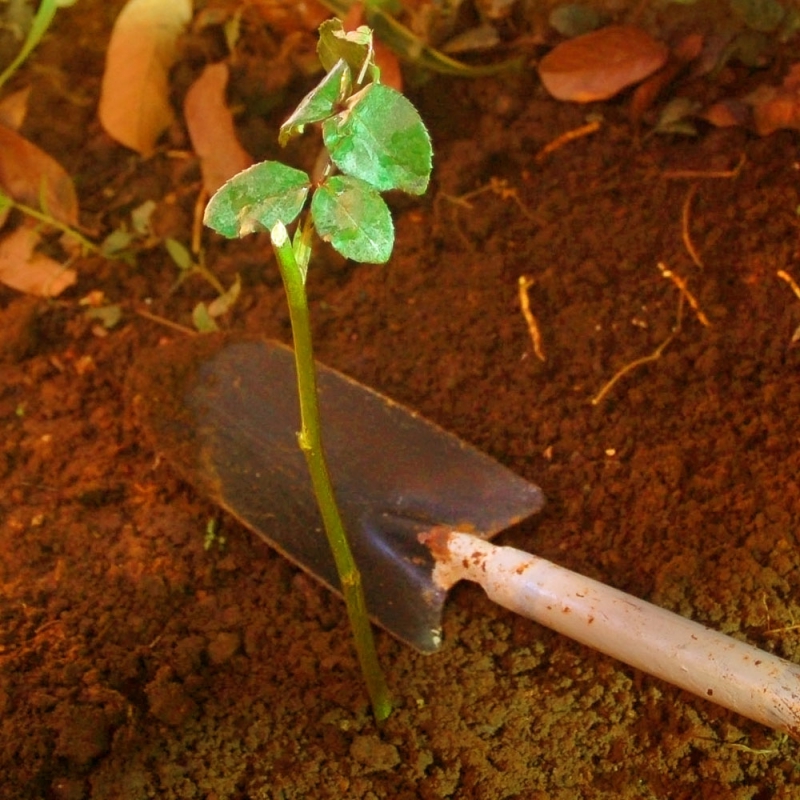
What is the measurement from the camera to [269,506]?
4.63ft

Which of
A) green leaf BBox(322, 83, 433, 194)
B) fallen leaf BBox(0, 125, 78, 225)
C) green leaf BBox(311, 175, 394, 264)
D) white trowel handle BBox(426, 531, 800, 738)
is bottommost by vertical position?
white trowel handle BBox(426, 531, 800, 738)

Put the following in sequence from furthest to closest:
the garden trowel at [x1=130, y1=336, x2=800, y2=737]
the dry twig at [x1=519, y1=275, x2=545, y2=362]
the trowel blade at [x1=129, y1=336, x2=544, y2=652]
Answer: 1. the dry twig at [x1=519, y1=275, x2=545, y2=362]
2. the trowel blade at [x1=129, y1=336, x2=544, y2=652]
3. the garden trowel at [x1=130, y1=336, x2=800, y2=737]

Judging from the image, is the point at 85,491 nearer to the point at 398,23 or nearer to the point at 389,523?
the point at 389,523

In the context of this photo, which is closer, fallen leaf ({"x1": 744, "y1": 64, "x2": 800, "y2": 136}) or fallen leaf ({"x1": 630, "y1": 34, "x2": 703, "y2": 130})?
fallen leaf ({"x1": 744, "y1": 64, "x2": 800, "y2": 136})

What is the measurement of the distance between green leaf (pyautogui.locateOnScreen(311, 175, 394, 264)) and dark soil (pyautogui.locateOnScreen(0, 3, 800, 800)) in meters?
0.69

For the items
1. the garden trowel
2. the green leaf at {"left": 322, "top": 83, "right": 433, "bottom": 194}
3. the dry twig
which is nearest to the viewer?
the green leaf at {"left": 322, "top": 83, "right": 433, "bottom": 194}

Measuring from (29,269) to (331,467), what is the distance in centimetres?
76

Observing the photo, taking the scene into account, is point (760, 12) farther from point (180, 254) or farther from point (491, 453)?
point (180, 254)

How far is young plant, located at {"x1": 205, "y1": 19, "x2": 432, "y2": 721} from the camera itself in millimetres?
740

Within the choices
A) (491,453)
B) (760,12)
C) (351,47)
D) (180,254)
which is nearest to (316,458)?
(351,47)

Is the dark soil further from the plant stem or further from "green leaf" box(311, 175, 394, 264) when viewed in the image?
"green leaf" box(311, 175, 394, 264)

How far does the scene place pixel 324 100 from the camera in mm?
747

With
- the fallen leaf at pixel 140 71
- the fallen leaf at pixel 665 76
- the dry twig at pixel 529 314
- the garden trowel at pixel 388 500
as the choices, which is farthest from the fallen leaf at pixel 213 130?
the fallen leaf at pixel 665 76

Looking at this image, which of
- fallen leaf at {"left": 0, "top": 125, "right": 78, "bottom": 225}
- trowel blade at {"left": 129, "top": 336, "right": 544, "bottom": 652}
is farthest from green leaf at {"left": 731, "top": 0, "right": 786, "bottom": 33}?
fallen leaf at {"left": 0, "top": 125, "right": 78, "bottom": 225}
